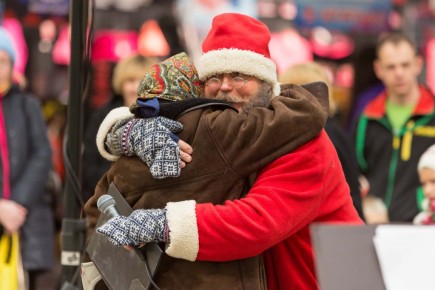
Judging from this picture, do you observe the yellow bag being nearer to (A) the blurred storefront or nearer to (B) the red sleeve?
(B) the red sleeve

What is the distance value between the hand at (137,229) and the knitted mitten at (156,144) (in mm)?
140

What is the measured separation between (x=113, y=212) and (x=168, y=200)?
0.19 m

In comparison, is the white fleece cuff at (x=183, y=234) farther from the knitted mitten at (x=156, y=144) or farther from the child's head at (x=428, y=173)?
the child's head at (x=428, y=173)

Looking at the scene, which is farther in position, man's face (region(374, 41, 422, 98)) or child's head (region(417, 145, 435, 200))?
man's face (region(374, 41, 422, 98))

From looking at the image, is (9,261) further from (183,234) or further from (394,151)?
(183,234)

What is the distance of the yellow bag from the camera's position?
6.07 meters

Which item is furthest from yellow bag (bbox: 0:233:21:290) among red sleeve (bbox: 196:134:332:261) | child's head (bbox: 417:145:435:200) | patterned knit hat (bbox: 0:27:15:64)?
red sleeve (bbox: 196:134:332:261)

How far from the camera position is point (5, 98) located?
22.0 feet

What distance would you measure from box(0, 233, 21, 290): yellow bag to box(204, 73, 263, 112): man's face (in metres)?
2.72

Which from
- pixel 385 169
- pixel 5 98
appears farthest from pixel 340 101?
pixel 5 98

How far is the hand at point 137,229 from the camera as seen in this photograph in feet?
11.1

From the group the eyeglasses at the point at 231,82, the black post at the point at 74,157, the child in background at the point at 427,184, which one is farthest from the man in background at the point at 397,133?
the eyeglasses at the point at 231,82

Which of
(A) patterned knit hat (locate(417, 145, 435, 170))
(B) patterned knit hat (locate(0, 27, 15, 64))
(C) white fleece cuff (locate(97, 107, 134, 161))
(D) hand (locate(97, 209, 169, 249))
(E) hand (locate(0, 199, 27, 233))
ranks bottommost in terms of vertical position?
(E) hand (locate(0, 199, 27, 233))

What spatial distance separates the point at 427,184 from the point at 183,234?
3409 millimetres
